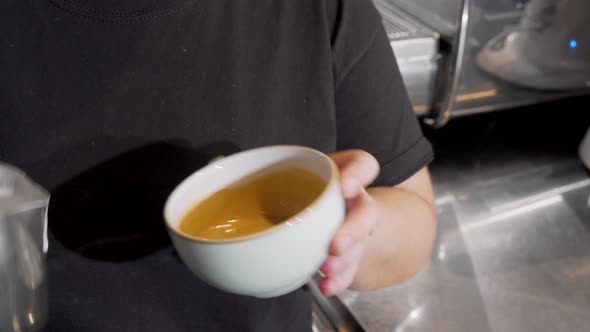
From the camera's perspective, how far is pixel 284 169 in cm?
38

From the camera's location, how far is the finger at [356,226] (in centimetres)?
33

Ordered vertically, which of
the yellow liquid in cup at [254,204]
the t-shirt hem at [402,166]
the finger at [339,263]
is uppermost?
the yellow liquid in cup at [254,204]

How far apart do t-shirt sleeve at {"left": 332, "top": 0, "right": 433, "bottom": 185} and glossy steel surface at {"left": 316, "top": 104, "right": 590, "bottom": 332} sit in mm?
264

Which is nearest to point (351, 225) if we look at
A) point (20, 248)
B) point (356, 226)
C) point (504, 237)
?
point (356, 226)

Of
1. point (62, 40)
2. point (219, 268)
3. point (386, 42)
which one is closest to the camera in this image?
point (219, 268)

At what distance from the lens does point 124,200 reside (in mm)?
458

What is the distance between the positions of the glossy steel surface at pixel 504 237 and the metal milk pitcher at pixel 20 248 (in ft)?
1.62

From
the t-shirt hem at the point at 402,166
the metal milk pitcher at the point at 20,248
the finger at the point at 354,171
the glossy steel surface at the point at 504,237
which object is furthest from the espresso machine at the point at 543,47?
the metal milk pitcher at the point at 20,248

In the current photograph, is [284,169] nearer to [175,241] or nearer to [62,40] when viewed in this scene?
[175,241]

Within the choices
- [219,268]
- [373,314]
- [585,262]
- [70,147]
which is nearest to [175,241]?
[219,268]

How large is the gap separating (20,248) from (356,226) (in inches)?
8.0

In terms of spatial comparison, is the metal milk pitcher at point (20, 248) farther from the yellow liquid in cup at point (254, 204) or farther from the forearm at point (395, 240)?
the forearm at point (395, 240)

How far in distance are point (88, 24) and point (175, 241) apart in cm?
22

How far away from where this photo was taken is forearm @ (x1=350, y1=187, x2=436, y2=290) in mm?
513
